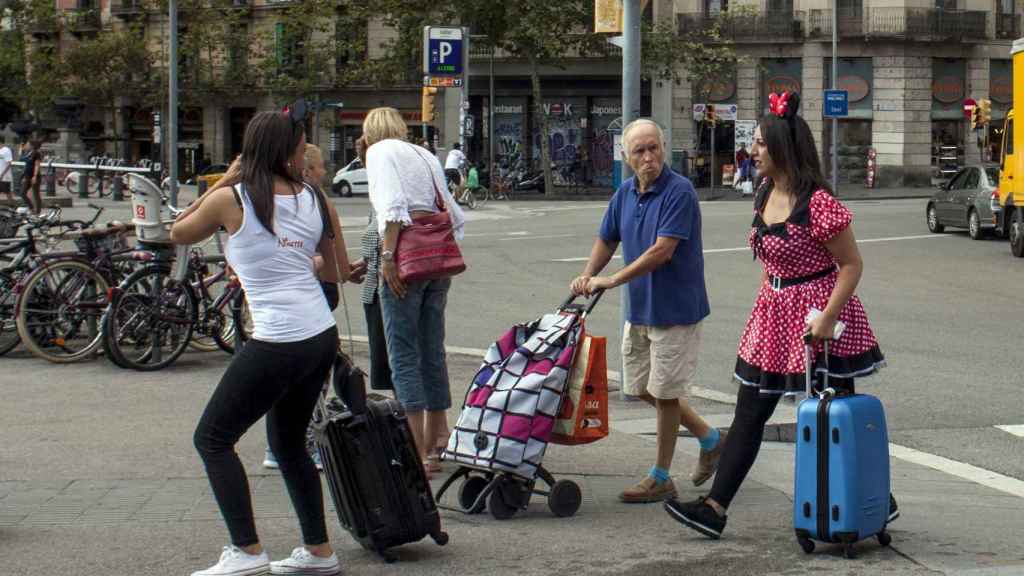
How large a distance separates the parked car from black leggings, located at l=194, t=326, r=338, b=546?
72.4ft

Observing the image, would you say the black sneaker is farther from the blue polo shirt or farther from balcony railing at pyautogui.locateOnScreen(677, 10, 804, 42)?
balcony railing at pyautogui.locateOnScreen(677, 10, 804, 42)

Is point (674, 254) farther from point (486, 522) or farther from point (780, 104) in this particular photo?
point (486, 522)

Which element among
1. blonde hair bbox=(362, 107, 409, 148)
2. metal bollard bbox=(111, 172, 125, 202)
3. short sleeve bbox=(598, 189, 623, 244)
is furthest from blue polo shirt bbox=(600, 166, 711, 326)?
metal bollard bbox=(111, 172, 125, 202)

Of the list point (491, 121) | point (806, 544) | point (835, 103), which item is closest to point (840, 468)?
point (806, 544)

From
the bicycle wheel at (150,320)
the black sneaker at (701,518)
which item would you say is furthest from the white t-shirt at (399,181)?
the bicycle wheel at (150,320)

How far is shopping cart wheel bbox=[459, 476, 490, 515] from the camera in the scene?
20.9 ft

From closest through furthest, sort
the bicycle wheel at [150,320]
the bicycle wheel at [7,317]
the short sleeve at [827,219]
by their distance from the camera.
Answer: the short sleeve at [827,219], the bicycle wheel at [150,320], the bicycle wheel at [7,317]

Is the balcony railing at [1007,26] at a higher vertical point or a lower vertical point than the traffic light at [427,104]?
higher

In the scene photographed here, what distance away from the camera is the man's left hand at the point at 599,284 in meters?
6.11

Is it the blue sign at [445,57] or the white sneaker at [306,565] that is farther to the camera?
the blue sign at [445,57]

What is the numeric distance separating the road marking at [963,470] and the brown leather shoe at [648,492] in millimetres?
1734

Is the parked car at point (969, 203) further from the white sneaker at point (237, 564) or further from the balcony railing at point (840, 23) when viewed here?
the balcony railing at point (840, 23)

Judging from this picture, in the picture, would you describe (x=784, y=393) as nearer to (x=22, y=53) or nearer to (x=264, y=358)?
(x=264, y=358)

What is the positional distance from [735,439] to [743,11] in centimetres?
4607
